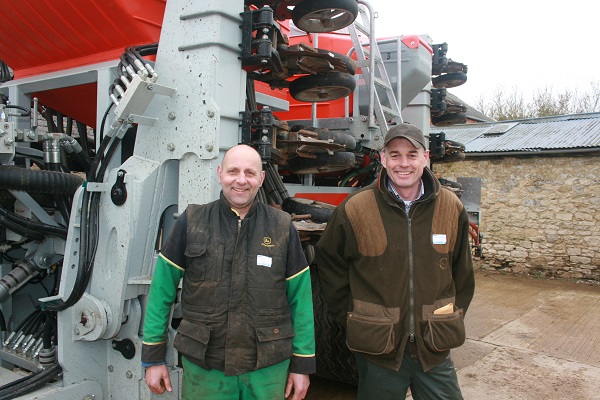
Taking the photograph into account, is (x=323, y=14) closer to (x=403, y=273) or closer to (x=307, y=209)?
(x=307, y=209)

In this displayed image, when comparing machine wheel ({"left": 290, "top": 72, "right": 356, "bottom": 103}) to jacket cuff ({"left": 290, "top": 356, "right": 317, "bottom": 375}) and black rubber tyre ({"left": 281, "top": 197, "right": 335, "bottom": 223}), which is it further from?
jacket cuff ({"left": 290, "top": 356, "right": 317, "bottom": 375})

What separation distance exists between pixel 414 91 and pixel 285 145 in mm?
2547

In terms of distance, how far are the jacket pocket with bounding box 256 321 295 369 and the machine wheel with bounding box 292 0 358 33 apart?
1.58 meters

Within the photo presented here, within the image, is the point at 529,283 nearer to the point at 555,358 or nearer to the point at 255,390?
the point at 555,358

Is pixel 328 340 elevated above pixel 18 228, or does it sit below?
below

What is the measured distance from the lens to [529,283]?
364 inches

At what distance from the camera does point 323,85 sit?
2.93m

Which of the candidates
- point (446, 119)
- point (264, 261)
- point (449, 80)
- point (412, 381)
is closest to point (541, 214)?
point (446, 119)

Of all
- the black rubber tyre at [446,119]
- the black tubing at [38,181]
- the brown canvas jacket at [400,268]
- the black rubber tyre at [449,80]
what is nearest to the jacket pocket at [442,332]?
the brown canvas jacket at [400,268]

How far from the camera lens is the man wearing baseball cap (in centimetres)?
209

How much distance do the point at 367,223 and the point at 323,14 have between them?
3.88ft

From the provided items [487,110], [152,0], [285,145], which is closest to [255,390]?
[285,145]

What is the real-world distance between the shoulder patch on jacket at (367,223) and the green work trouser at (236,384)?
62 centimetres

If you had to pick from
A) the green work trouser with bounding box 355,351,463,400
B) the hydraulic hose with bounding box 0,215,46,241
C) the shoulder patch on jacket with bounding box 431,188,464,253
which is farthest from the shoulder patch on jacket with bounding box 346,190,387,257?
the hydraulic hose with bounding box 0,215,46,241
